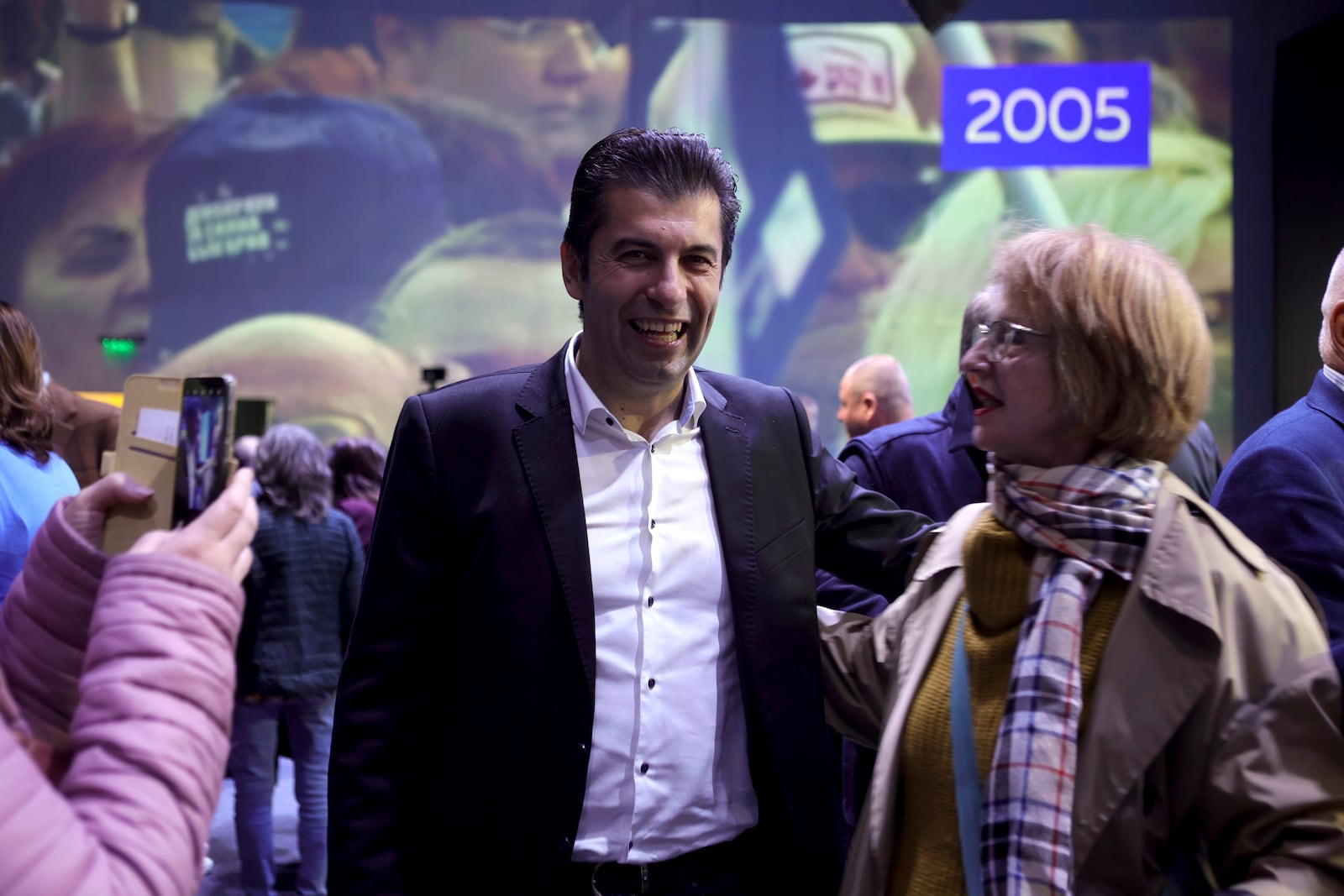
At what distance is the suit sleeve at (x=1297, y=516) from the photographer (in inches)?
76.6

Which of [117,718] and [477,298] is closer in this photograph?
[117,718]

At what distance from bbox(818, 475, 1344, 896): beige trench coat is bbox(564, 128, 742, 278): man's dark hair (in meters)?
0.88

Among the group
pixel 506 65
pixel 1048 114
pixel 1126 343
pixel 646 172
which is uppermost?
pixel 506 65

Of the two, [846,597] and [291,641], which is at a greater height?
[846,597]

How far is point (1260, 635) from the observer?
1.41 metres

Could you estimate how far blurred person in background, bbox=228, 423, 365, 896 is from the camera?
A: 4543mm

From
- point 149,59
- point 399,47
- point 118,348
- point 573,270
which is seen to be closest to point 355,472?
point 573,270

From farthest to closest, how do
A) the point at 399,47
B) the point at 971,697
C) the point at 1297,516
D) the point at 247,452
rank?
the point at 399,47 → the point at 247,452 → the point at 1297,516 → the point at 971,697

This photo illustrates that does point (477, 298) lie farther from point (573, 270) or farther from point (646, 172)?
point (646, 172)

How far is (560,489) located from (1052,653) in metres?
0.76

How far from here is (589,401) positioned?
188 centimetres

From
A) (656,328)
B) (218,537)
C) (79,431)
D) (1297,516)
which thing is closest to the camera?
(218,537)

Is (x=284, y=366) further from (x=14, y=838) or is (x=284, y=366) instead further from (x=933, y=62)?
(x=14, y=838)

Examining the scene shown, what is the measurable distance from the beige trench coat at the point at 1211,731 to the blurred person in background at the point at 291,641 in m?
3.73
